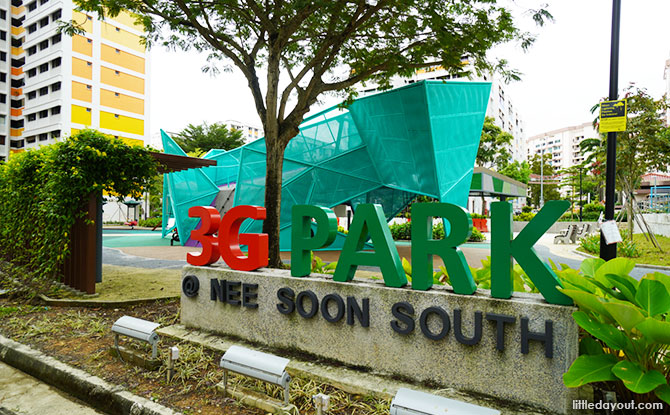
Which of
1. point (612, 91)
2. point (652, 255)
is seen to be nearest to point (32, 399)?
point (612, 91)

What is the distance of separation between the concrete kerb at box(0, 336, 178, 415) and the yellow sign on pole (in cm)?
590

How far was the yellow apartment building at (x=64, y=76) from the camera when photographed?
42969mm

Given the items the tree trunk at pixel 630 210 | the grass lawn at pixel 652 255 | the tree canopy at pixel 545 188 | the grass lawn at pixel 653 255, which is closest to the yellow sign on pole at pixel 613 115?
the grass lawn at pixel 652 255

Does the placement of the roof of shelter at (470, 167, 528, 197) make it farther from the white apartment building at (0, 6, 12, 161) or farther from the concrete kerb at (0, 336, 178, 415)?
the white apartment building at (0, 6, 12, 161)

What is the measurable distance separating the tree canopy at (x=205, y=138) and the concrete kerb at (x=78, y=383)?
45.7 metres

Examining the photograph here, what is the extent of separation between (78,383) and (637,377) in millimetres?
4972

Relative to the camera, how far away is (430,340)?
3723mm

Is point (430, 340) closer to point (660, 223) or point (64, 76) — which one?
point (660, 223)

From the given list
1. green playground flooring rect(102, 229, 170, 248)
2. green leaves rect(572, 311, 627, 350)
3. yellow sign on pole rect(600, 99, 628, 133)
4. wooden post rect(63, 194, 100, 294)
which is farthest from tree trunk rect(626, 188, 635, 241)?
green playground flooring rect(102, 229, 170, 248)

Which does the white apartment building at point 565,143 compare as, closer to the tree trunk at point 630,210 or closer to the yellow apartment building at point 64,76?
the tree trunk at point 630,210

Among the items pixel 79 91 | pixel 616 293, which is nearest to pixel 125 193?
pixel 616 293

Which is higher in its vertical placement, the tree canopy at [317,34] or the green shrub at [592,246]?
the tree canopy at [317,34]

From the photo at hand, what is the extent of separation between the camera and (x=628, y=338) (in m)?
2.86

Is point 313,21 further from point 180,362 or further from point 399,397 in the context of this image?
point 399,397
